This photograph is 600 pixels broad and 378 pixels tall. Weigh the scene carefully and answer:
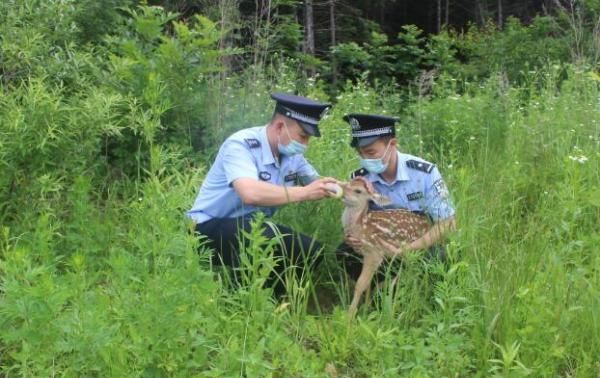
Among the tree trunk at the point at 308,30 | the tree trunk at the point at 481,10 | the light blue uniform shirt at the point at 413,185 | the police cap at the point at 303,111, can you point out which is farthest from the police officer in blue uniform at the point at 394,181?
the tree trunk at the point at 481,10

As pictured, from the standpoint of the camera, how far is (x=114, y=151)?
19.8ft

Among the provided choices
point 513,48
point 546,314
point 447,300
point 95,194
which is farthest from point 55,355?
point 513,48

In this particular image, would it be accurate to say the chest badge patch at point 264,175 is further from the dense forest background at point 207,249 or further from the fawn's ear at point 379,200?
the fawn's ear at point 379,200

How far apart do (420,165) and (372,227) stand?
23.9 inches

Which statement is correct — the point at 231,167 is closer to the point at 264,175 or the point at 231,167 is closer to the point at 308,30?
the point at 264,175

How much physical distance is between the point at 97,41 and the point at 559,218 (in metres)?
4.86

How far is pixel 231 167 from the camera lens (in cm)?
412

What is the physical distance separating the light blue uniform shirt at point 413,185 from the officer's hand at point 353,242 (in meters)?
0.34

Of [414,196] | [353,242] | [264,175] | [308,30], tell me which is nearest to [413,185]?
[414,196]

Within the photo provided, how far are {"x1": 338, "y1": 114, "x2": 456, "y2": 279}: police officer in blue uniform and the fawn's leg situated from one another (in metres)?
0.11

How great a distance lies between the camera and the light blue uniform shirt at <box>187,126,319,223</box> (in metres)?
4.21

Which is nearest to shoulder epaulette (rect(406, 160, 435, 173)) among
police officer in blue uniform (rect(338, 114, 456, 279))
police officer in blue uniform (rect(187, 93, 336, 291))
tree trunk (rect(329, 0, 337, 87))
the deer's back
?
police officer in blue uniform (rect(338, 114, 456, 279))

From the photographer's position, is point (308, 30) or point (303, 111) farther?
point (308, 30)

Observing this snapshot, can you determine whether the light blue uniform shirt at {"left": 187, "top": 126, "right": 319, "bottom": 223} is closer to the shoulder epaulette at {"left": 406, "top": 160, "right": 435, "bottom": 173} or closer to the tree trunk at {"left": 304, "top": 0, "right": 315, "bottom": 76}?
the shoulder epaulette at {"left": 406, "top": 160, "right": 435, "bottom": 173}
